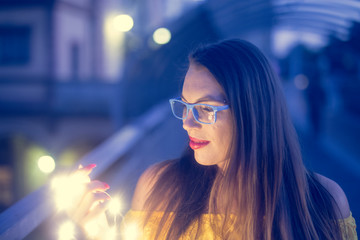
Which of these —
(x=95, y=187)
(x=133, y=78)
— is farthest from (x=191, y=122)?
(x=133, y=78)

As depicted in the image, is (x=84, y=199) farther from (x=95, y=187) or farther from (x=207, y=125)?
(x=207, y=125)

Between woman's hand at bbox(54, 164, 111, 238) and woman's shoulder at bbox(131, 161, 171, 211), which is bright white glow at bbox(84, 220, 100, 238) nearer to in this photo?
woman's hand at bbox(54, 164, 111, 238)

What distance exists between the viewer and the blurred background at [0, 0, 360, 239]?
22.7 ft

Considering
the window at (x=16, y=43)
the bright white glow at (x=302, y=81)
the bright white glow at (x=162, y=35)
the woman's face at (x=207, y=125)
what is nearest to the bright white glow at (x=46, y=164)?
the woman's face at (x=207, y=125)

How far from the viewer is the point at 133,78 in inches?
434

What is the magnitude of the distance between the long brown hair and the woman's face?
36mm

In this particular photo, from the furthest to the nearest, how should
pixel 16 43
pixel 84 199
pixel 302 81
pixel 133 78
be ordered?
pixel 16 43 → pixel 302 81 → pixel 133 78 → pixel 84 199

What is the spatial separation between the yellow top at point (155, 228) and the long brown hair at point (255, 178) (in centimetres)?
3

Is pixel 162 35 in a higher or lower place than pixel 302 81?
higher

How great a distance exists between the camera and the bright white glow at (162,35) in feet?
31.6

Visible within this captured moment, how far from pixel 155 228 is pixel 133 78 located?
30.2 feet

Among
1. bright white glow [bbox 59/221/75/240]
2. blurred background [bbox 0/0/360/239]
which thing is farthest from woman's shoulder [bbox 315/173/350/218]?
bright white glow [bbox 59/221/75/240]

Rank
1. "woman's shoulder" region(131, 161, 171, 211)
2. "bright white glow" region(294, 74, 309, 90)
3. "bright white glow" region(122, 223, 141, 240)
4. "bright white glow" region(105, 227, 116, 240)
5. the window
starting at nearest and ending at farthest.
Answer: "bright white glow" region(105, 227, 116, 240), "bright white glow" region(122, 223, 141, 240), "woman's shoulder" region(131, 161, 171, 211), "bright white glow" region(294, 74, 309, 90), the window

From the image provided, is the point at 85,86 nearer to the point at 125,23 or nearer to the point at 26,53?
the point at 26,53
